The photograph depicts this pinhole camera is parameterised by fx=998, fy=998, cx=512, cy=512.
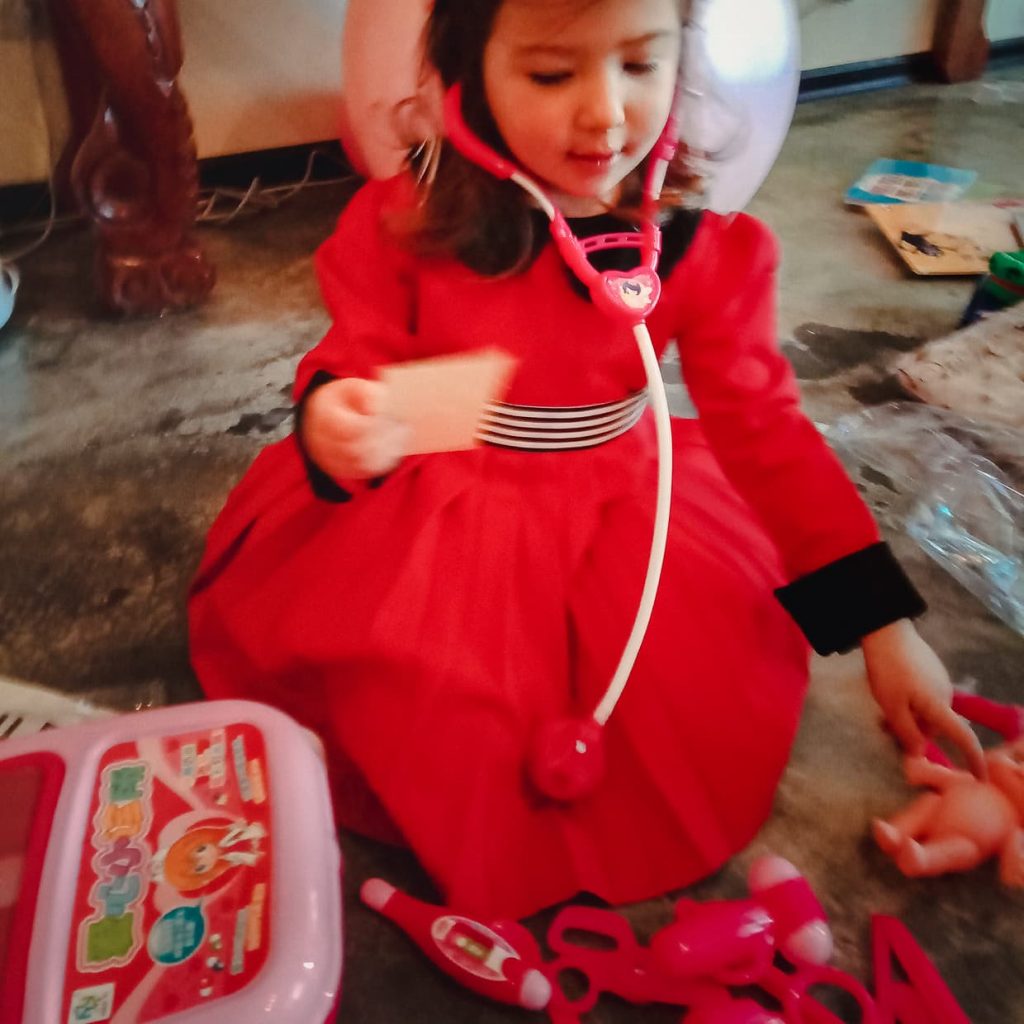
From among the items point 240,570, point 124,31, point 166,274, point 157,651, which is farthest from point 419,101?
point 166,274

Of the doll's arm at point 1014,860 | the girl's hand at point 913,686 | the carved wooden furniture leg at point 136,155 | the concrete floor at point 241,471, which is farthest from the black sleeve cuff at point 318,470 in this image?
the carved wooden furniture leg at point 136,155

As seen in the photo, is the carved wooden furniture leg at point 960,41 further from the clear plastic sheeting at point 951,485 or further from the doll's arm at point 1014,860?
the doll's arm at point 1014,860

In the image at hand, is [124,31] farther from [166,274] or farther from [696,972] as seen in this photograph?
[696,972]

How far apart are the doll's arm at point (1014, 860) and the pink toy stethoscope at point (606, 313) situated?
0.84ft

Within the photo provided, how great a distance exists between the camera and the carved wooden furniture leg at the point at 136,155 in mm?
1095

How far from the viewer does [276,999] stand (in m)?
0.46

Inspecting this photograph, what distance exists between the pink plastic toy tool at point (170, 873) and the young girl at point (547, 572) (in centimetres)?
10

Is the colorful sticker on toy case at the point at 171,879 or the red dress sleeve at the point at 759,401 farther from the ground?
the red dress sleeve at the point at 759,401

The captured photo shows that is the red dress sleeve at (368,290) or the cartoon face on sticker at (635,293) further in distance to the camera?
the red dress sleeve at (368,290)

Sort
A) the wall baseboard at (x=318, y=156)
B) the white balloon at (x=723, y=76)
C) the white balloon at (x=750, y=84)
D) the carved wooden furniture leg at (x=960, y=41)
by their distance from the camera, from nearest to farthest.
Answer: the white balloon at (x=750, y=84) < the white balloon at (x=723, y=76) < the wall baseboard at (x=318, y=156) < the carved wooden furniture leg at (x=960, y=41)

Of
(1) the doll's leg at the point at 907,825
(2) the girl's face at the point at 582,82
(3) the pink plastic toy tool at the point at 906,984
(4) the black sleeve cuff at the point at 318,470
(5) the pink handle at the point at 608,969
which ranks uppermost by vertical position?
(2) the girl's face at the point at 582,82

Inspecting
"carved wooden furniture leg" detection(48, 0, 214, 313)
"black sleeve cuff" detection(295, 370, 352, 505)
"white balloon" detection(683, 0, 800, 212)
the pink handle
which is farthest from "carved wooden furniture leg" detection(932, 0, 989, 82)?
the pink handle

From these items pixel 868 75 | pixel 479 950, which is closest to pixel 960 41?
pixel 868 75

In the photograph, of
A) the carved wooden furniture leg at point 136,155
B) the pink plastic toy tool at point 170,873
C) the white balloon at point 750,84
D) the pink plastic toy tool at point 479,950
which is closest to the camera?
the pink plastic toy tool at point 170,873
